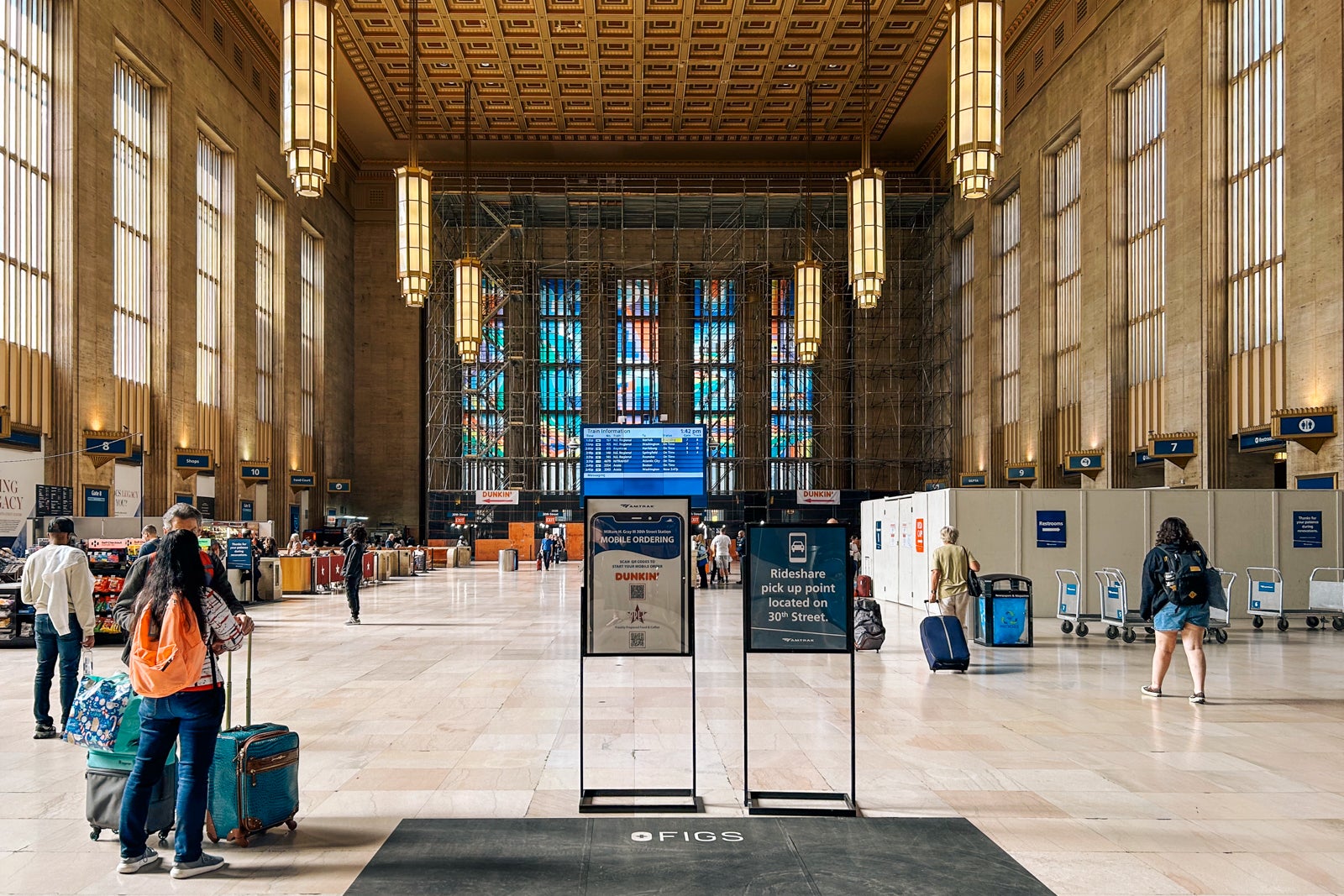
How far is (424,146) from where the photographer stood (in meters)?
44.0

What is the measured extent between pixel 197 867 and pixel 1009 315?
3449 centimetres

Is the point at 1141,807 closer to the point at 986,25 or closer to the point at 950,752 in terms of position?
the point at 950,752

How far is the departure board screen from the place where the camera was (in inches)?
533

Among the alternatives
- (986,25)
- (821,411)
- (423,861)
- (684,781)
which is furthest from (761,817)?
(821,411)

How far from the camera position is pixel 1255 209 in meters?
21.4

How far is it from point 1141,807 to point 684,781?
2584mm

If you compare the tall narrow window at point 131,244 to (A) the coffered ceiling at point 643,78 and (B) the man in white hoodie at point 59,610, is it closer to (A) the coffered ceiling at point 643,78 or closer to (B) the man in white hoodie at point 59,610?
(A) the coffered ceiling at point 643,78

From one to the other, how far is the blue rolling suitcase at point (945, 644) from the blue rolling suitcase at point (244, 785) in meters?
7.51

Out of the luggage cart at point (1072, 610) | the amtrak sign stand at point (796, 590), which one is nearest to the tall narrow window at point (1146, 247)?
the luggage cart at point (1072, 610)

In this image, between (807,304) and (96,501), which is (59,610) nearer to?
(96,501)

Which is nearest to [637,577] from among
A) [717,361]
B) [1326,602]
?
[1326,602]

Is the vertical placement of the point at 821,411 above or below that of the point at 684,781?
above

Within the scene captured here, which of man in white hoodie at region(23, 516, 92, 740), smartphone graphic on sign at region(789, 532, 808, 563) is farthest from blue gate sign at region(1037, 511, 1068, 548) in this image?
man in white hoodie at region(23, 516, 92, 740)

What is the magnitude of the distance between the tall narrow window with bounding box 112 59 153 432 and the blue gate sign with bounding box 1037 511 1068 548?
71.0 feet
